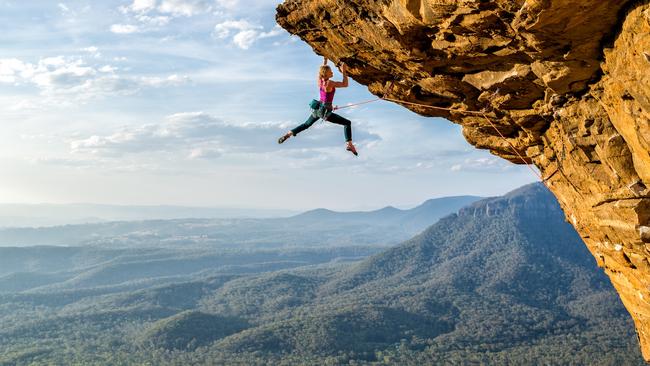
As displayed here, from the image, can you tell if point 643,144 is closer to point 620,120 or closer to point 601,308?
point 620,120

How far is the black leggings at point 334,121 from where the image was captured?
1456cm

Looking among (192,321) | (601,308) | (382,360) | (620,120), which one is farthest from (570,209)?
(601,308)

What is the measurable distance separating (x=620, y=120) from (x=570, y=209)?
5.18 metres

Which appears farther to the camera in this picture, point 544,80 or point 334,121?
point 334,121

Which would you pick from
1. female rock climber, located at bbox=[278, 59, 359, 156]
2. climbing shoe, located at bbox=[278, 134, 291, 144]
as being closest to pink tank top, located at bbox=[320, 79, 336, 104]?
female rock climber, located at bbox=[278, 59, 359, 156]

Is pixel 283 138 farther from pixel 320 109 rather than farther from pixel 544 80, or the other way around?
pixel 544 80

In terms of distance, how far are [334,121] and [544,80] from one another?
21.0 ft

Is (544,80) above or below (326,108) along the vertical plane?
below

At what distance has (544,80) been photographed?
9.80m

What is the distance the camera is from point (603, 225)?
11922 mm

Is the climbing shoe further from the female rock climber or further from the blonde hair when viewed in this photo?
the blonde hair

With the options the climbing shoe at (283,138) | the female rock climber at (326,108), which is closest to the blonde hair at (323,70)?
the female rock climber at (326,108)

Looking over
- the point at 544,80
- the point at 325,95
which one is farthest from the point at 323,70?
the point at 544,80

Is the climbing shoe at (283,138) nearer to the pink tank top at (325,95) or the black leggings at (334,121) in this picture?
the black leggings at (334,121)
